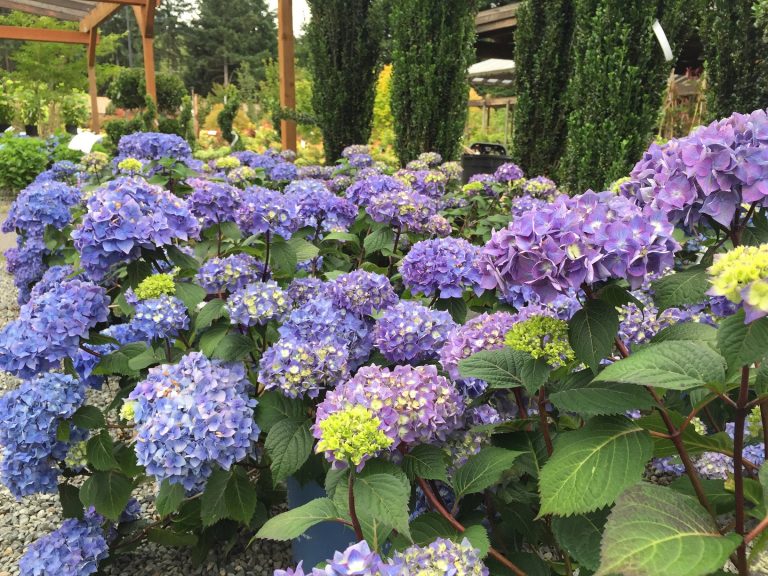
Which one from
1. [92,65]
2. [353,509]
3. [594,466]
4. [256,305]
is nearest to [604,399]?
[594,466]

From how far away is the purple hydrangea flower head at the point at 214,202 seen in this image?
2180 millimetres

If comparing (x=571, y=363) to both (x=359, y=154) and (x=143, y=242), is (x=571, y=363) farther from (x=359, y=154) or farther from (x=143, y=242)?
(x=359, y=154)

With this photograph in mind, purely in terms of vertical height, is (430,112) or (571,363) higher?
(430,112)

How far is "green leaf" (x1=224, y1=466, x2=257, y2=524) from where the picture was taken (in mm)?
1610

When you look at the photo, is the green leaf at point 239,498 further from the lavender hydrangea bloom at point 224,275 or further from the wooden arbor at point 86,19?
the wooden arbor at point 86,19

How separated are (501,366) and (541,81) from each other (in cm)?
495

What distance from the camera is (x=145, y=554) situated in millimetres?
2080

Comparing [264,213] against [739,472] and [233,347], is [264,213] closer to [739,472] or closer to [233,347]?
[233,347]

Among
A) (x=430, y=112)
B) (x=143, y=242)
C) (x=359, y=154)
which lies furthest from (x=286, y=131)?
(x=143, y=242)

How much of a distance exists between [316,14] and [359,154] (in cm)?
305

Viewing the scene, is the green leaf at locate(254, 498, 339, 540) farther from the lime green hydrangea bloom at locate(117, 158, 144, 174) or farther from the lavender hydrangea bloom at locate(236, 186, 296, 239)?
the lime green hydrangea bloom at locate(117, 158, 144, 174)

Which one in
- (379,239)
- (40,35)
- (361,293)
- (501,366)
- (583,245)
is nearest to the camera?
(583,245)

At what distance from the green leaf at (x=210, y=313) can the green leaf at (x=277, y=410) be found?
0.31 meters

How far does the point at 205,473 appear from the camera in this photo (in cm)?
140
